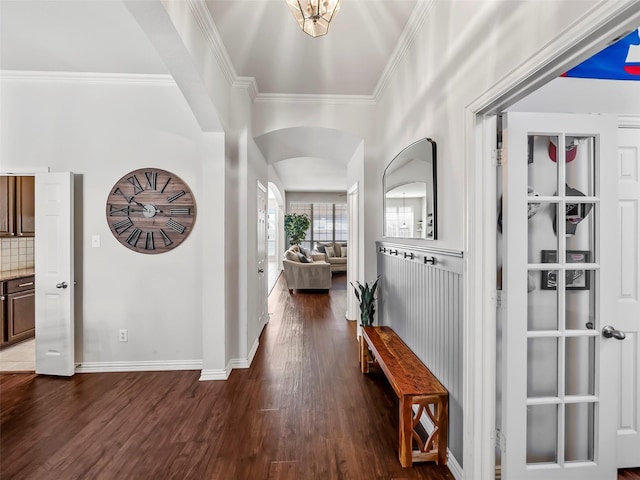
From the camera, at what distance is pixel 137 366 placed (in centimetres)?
301

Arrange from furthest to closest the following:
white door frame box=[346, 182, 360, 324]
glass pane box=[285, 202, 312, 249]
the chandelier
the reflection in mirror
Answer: glass pane box=[285, 202, 312, 249] < white door frame box=[346, 182, 360, 324] < the reflection in mirror < the chandelier

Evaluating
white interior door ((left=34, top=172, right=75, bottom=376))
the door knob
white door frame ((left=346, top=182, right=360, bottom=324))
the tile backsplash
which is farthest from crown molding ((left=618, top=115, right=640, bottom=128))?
the tile backsplash

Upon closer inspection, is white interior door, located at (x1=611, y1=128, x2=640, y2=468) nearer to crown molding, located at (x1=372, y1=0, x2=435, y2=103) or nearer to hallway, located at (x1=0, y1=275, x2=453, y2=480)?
hallway, located at (x1=0, y1=275, x2=453, y2=480)

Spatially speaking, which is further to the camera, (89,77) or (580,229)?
(89,77)

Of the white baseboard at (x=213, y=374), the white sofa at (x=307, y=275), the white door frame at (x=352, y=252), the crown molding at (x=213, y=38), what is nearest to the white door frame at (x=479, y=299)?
the crown molding at (x=213, y=38)

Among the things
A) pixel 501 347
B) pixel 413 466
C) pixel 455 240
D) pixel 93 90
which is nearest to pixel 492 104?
pixel 455 240

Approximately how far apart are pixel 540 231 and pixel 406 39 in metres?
1.75

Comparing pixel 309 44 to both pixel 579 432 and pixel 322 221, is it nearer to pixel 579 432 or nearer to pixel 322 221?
pixel 579 432

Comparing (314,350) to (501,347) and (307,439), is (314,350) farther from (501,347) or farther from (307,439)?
(501,347)

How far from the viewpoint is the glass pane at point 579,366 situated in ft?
5.00

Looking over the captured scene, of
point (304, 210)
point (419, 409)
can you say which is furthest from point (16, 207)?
point (304, 210)

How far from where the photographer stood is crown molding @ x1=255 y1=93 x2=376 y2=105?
11.0 feet

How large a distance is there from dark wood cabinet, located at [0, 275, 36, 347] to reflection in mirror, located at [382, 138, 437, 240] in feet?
14.1

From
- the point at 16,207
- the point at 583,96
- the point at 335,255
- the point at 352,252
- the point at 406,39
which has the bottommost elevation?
the point at 335,255
